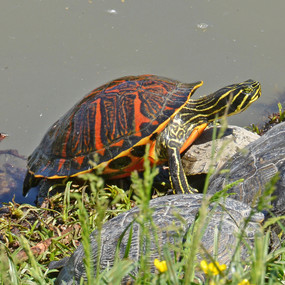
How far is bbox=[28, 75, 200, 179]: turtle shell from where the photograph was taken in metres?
4.30

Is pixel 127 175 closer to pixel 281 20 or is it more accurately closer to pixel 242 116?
pixel 242 116

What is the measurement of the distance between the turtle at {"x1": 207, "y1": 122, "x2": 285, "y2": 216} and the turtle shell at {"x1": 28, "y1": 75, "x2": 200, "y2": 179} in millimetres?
822

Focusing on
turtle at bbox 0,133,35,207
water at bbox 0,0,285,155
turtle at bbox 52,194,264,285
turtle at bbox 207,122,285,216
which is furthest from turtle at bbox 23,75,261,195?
turtle at bbox 52,194,264,285

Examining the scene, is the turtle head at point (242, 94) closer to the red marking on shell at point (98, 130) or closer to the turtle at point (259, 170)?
the turtle at point (259, 170)

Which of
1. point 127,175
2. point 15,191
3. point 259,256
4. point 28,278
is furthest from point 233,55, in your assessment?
point 259,256

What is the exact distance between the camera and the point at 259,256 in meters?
1.36

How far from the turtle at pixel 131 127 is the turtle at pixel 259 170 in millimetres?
634

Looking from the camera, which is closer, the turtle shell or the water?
the turtle shell

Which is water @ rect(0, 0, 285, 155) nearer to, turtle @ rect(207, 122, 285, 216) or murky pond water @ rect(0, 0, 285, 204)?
murky pond water @ rect(0, 0, 285, 204)

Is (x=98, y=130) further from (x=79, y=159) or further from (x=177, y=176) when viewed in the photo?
(x=177, y=176)

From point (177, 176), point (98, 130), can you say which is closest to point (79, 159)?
point (98, 130)

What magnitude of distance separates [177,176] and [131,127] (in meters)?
0.58

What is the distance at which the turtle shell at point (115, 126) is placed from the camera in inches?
169

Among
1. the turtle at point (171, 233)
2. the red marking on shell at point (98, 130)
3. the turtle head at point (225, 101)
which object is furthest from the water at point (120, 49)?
the turtle at point (171, 233)
